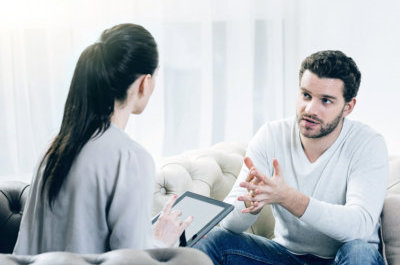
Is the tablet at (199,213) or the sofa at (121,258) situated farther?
the tablet at (199,213)

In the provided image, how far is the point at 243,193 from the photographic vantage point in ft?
5.14

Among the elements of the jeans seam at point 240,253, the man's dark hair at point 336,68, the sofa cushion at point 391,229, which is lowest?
the jeans seam at point 240,253

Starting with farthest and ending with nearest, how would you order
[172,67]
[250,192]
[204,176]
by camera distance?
1. [172,67]
2. [204,176]
3. [250,192]

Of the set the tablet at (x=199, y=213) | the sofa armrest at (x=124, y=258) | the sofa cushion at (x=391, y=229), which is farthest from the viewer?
the sofa cushion at (x=391, y=229)

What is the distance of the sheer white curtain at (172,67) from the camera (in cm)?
229

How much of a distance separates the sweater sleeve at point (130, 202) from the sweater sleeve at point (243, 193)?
0.60 meters

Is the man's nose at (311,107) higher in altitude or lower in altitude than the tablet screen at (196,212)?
higher

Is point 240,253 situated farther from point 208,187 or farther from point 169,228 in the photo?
point 169,228

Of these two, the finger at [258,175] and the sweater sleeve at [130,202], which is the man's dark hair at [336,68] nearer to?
the finger at [258,175]

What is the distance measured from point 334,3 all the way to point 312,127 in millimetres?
1345

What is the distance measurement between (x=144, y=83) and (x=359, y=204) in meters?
0.74

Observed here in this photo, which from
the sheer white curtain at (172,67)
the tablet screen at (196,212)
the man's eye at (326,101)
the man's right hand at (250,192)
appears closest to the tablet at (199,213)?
the tablet screen at (196,212)

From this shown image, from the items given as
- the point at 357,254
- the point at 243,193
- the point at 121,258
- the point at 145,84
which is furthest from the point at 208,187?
the point at 121,258

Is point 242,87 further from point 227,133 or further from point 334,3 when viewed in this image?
point 334,3
